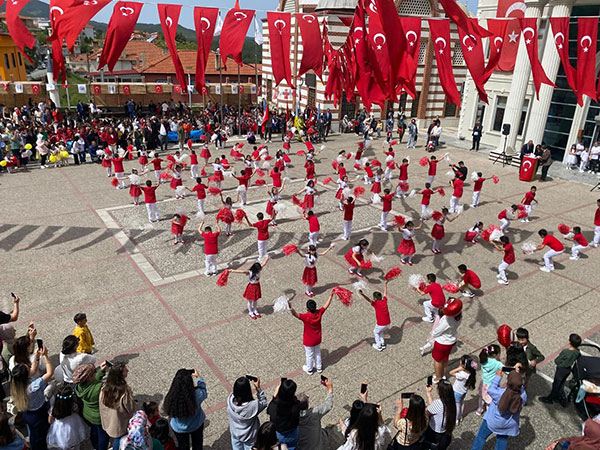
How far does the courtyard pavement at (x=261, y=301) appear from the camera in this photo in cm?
824

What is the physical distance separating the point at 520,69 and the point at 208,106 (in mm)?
24640

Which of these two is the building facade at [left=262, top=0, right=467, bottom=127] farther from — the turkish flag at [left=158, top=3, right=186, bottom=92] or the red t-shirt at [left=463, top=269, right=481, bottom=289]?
the red t-shirt at [left=463, top=269, right=481, bottom=289]

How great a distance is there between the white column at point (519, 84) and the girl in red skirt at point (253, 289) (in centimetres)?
2071

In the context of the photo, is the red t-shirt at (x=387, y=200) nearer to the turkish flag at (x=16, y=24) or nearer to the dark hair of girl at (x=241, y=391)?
the dark hair of girl at (x=241, y=391)

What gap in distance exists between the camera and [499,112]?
28.6 metres

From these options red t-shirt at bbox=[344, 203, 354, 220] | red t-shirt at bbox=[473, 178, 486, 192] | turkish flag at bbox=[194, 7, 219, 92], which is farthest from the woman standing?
turkish flag at bbox=[194, 7, 219, 92]

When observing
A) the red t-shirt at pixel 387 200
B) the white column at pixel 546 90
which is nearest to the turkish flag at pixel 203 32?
the red t-shirt at pixel 387 200

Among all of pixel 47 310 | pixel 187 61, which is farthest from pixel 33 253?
pixel 187 61

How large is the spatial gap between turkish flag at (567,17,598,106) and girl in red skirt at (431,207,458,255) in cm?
642

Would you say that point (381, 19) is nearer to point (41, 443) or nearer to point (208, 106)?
point (41, 443)

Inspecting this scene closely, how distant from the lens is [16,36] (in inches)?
498

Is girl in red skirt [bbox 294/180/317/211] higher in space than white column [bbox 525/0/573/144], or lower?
lower

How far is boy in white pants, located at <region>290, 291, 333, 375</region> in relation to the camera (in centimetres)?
774

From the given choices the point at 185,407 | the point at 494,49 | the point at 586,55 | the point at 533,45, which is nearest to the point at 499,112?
the point at 533,45
